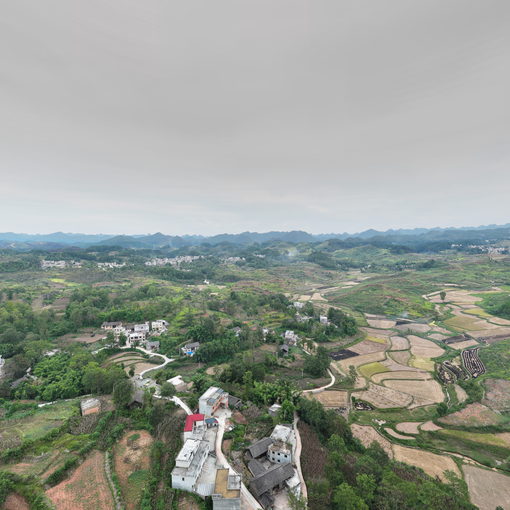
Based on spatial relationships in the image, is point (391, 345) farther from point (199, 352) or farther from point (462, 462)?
point (199, 352)

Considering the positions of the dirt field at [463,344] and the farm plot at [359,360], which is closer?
the farm plot at [359,360]

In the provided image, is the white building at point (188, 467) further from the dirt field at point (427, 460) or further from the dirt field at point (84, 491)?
the dirt field at point (427, 460)

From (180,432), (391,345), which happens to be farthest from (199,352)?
(391,345)

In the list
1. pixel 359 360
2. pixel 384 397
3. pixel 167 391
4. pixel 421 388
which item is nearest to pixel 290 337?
pixel 359 360

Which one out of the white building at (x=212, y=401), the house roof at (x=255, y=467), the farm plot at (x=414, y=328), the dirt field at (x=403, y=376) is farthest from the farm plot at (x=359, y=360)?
the house roof at (x=255, y=467)

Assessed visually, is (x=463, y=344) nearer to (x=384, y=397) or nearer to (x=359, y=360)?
(x=359, y=360)

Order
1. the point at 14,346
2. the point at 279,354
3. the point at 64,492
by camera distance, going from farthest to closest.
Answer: the point at 279,354 → the point at 14,346 → the point at 64,492
